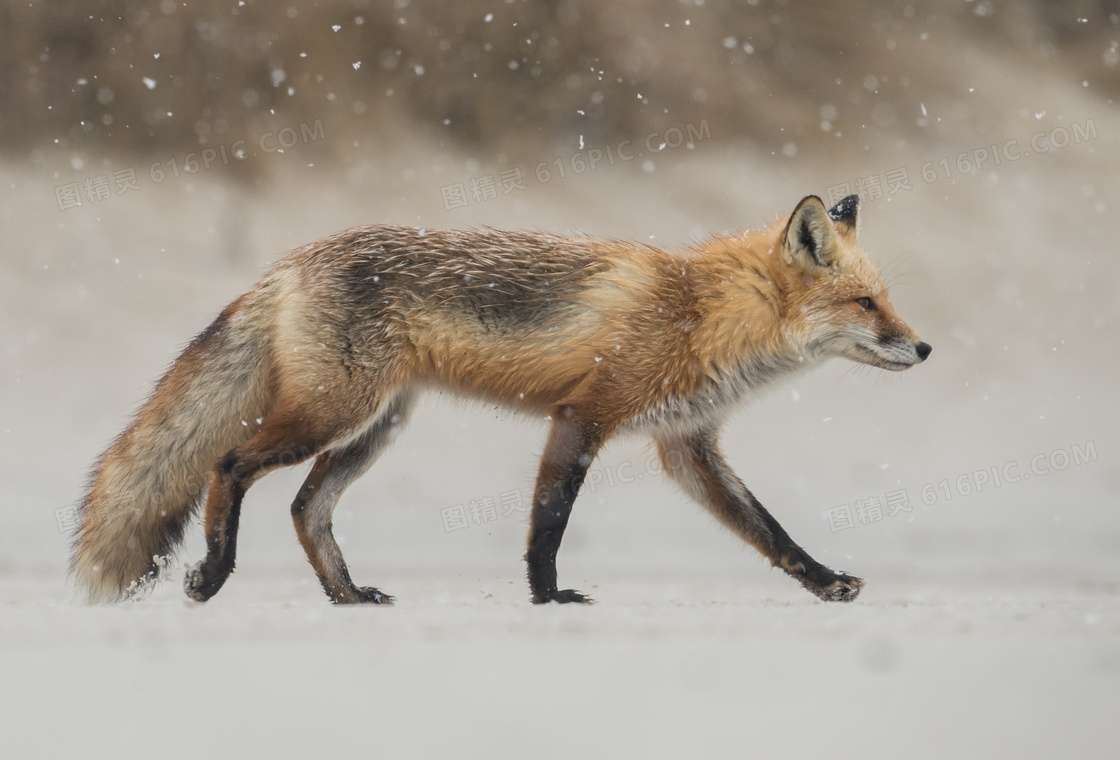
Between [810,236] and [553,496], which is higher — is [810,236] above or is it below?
above

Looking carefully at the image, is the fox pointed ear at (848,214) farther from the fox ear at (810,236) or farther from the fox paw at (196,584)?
the fox paw at (196,584)

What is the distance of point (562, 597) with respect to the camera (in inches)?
132

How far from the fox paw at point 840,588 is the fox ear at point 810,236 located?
109cm

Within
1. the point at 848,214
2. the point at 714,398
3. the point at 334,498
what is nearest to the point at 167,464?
the point at 334,498

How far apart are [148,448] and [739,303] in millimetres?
2059

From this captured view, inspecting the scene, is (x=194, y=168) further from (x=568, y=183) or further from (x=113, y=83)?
(x=568, y=183)

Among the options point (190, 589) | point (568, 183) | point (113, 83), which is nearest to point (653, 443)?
point (190, 589)

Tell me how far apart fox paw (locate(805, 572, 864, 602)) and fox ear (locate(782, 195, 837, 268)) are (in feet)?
3.59

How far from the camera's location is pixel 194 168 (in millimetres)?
8164

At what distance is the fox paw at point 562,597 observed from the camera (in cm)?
325

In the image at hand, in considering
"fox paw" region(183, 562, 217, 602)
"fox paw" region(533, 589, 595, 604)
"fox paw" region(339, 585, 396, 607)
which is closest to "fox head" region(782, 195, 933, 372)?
"fox paw" region(533, 589, 595, 604)

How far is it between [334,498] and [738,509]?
4.80 ft

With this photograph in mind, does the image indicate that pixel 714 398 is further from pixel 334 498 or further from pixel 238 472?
pixel 238 472

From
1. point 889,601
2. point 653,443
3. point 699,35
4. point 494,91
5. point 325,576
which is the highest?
point 699,35
